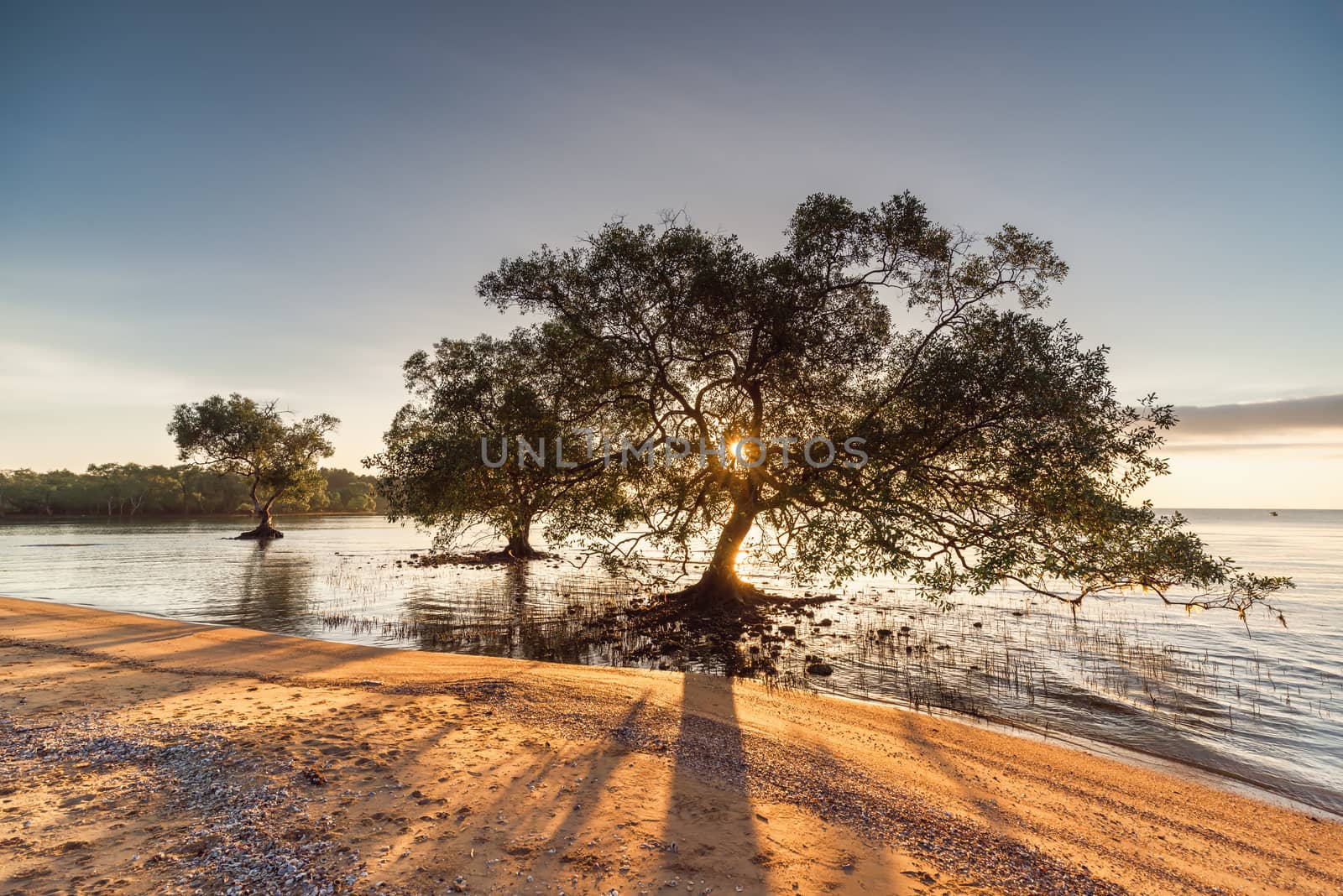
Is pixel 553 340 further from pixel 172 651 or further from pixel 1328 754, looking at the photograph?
pixel 1328 754

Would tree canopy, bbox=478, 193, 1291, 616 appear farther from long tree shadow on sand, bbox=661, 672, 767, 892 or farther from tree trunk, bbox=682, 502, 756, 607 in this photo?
long tree shadow on sand, bbox=661, 672, 767, 892

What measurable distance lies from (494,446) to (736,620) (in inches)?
446

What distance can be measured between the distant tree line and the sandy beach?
108 metres

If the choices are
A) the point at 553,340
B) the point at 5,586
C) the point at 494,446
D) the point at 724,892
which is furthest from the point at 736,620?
the point at 5,586

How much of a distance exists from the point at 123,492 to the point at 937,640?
157 m

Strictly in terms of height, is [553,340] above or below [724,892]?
above

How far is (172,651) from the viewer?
1533 cm

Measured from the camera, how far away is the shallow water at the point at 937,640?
1284 centimetres

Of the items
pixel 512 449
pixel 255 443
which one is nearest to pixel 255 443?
pixel 255 443

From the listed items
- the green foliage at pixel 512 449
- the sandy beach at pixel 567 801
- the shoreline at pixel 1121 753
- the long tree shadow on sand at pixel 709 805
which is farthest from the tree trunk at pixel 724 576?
the long tree shadow on sand at pixel 709 805

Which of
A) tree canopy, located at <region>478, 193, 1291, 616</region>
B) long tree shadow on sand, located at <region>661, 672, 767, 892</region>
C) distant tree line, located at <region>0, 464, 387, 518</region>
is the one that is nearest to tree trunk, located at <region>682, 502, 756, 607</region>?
tree canopy, located at <region>478, 193, 1291, 616</region>

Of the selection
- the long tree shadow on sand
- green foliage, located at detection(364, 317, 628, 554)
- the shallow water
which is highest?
green foliage, located at detection(364, 317, 628, 554)

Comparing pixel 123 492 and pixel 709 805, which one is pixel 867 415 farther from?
pixel 123 492

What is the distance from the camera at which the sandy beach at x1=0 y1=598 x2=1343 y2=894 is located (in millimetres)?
5688
